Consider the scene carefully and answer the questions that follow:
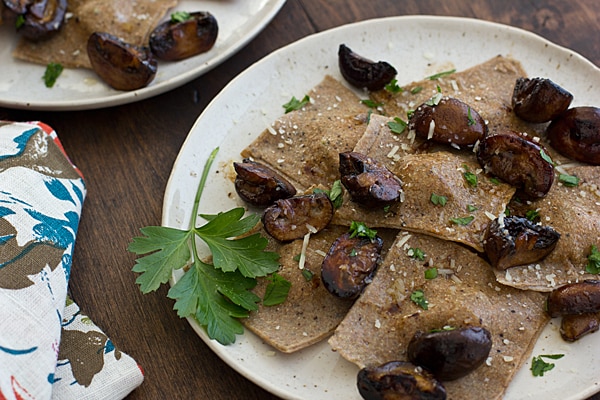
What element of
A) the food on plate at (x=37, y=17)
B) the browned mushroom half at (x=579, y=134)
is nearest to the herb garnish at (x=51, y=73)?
the food on plate at (x=37, y=17)

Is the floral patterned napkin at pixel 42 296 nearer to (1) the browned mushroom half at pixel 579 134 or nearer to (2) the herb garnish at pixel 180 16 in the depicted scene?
(2) the herb garnish at pixel 180 16

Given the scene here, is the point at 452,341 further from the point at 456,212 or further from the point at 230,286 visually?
the point at 230,286

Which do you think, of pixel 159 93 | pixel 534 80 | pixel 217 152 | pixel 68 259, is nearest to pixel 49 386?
pixel 68 259

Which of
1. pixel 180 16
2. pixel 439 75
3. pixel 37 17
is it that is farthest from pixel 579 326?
pixel 37 17

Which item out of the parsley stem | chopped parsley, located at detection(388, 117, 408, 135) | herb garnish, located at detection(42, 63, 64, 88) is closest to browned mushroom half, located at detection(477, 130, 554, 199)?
chopped parsley, located at detection(388, 117, 408, 135)

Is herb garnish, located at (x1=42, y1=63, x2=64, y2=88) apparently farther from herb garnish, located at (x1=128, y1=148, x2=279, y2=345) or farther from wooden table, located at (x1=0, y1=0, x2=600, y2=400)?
herb garnish, located at (x1=128, y1=148, x2=279, y2=345)

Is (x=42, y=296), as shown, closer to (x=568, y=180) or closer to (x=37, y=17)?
(x=37, y=17)
